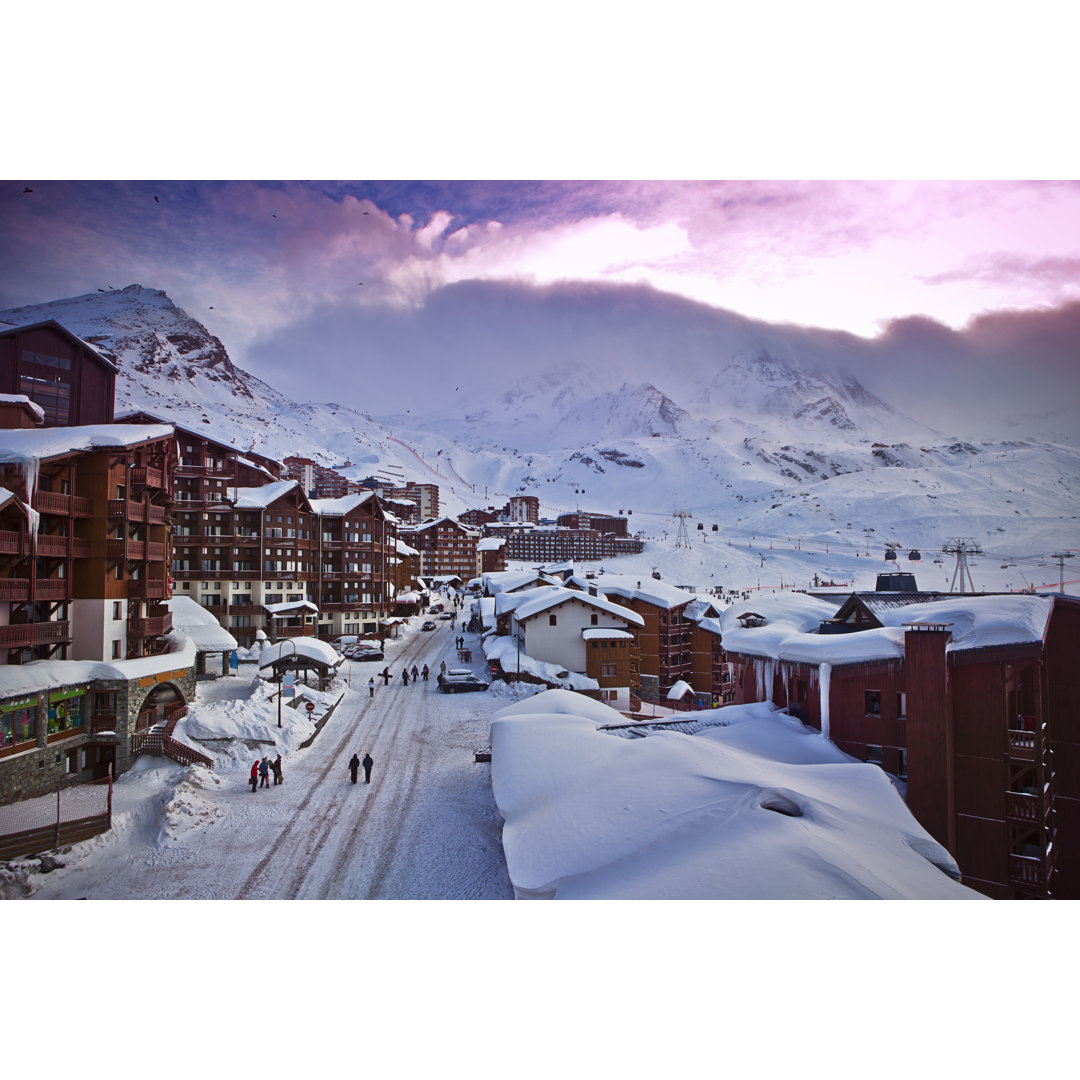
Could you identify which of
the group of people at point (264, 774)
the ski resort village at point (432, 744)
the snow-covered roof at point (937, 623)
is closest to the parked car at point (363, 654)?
the ski resort village at point (432, 744)

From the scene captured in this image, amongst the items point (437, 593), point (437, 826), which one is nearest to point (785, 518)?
point (437, 593)

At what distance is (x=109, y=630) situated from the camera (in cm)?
928

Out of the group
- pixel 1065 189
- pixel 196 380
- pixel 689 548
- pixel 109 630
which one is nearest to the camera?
pixel 1065 189

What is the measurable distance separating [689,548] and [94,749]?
204 feet

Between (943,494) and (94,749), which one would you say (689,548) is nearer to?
(943,494)

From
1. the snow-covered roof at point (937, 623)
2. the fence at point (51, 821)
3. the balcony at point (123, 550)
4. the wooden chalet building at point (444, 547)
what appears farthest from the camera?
the wooden chalet building at point (444, 547)

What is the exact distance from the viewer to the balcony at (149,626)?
387 inches

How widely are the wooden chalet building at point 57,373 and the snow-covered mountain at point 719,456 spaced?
11.4 inches

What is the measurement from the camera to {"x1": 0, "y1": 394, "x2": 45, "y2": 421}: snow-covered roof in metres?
7.72

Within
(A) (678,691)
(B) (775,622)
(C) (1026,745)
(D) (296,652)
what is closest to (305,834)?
(D) (296,652)

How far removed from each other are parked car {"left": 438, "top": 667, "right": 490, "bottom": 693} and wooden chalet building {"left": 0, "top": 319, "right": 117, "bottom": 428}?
441 inches

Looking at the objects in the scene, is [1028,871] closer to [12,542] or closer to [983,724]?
[983,724]

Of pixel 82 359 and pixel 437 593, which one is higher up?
pixel 82 359

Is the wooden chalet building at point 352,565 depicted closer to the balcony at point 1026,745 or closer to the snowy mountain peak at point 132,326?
the snowy mountain peak at point 132,326
